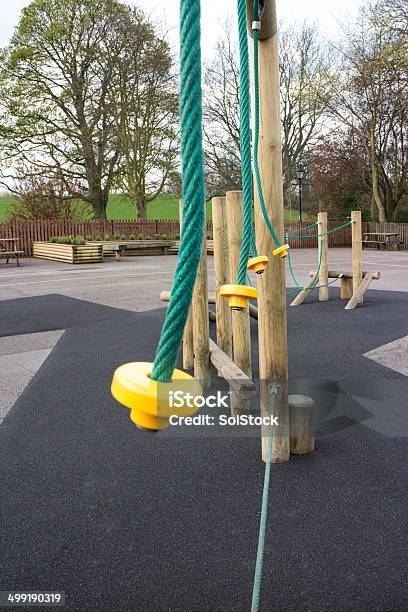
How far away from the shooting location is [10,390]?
4.75 meters

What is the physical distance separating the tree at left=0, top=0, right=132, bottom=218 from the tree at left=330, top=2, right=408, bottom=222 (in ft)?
39.7

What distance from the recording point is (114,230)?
27500mm

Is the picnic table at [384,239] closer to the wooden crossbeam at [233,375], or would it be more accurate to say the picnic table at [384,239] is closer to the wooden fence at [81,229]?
the wooden fence at [81,229]

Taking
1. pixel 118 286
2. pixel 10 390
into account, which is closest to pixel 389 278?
pixel 118 286

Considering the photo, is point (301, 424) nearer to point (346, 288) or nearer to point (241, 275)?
point (241, 275)

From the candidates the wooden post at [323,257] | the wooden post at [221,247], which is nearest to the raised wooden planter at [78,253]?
the wooden post at [323,257]

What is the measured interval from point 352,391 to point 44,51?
1103 inches

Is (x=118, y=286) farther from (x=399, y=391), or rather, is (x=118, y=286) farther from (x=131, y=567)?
(x=131, y=567)

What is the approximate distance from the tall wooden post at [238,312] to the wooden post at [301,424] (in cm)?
107

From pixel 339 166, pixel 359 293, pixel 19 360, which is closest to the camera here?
pixel 19 360

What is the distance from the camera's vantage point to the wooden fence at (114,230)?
2369 centimetres

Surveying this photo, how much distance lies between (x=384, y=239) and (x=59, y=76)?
1827 centimetres

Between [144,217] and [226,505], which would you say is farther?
[144,217]

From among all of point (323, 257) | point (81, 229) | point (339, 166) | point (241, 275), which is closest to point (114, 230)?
point (81, 229)
